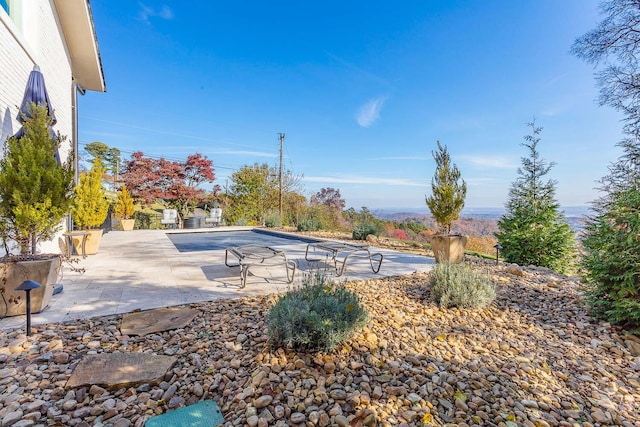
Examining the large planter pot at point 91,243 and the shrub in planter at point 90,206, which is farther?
the shrub in planter at point 90,206

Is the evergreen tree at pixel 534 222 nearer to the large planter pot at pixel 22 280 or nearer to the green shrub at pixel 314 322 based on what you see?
the green shrub at pixel 314 322

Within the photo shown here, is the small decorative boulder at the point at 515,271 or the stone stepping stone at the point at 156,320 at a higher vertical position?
the small decorative boulder at the point at 515,271

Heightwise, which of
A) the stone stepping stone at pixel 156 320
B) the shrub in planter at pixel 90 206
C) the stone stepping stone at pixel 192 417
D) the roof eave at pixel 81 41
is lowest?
the stone stepping stone at pixel 192 417

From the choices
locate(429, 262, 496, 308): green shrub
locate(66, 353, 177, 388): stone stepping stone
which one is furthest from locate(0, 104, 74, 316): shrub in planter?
locate(429, 262, 496, 308): green shrub

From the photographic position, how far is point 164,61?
13555 mm

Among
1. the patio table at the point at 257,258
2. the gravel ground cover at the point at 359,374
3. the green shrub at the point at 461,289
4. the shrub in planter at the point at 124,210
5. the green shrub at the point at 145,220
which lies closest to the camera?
the gravel ground cover at the point at 359,374

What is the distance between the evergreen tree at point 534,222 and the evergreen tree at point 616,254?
2776 millimetres

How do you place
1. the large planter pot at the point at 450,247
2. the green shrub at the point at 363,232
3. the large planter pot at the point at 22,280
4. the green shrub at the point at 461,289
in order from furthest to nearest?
the green shrub at the point at 363,232 < the large planter pot at the point at 450,247 < the green shrub at the point at 461,289 < the large planter pot at the point at 22,280

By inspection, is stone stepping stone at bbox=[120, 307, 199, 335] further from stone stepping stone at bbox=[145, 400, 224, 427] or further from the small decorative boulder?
the small decorative boulder

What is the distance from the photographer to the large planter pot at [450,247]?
5.96m

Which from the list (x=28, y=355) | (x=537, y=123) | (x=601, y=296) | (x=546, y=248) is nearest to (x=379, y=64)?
(x=537, y=123)

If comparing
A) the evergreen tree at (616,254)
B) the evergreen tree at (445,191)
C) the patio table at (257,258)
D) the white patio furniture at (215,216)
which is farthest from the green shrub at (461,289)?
the white patio furniture at (215,216)

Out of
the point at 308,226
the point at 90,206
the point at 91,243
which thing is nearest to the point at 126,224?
the point at 90,206

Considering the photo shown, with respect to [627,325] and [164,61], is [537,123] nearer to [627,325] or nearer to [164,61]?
[627,325]
